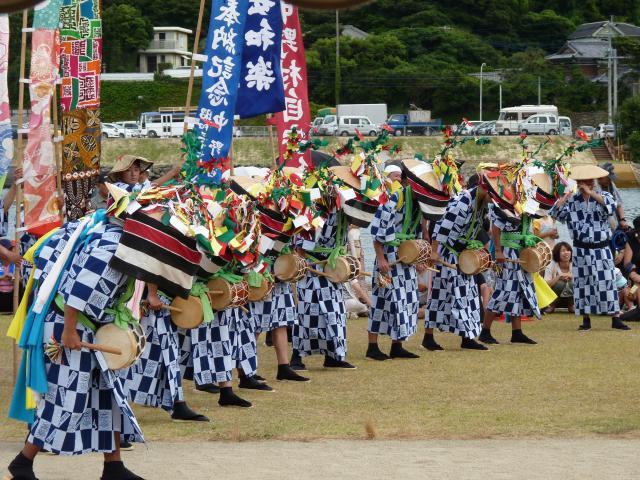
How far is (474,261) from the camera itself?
12734 mm

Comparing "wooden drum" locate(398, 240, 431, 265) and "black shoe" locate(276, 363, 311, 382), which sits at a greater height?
"wooden drum" locate(398, 240, 431, 265)

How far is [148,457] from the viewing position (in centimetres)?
727

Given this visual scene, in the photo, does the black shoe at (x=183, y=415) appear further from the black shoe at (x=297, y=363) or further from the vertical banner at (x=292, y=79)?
the vertical banner at (x=292, y=79)

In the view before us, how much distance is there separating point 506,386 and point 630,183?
46.7 meters

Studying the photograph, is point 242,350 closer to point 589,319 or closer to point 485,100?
point 589,319

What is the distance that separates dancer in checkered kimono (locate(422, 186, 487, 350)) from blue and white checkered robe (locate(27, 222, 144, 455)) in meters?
6.58

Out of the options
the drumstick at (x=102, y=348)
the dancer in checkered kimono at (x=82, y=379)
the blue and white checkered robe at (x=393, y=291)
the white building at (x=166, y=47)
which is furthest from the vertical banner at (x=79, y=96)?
the white building at (x=166, y=47)

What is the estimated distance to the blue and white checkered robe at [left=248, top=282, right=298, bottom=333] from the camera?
10.9m

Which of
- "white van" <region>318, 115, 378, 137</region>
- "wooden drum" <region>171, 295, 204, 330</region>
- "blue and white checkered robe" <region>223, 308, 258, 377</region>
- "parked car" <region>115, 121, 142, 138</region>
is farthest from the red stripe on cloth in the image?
"parked car" <region>115, 121, 142, 138</region>

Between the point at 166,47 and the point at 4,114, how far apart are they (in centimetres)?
7224

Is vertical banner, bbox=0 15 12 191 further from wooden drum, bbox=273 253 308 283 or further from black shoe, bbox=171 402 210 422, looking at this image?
wooden drum, bbox=273 253 308 283

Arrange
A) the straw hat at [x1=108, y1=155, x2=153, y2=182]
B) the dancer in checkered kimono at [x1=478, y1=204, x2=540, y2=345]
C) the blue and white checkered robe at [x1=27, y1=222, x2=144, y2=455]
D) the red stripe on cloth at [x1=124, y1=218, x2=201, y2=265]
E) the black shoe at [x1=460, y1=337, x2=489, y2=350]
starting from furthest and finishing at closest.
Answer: the dancer in checkered kimono at [x1=478, y1=204, x2=540, y2=345], the black shoe at [x1=460, y1=337, x2=489, y2=350], the straw hat at [x1=108, y1=155, x2=153, y2=182], the red stripe on cloth at [x1=124, y1=218, x2=201, y2=265], the blue and white checkered robe at [x1=27, y1=222, x2=144, y2=455]

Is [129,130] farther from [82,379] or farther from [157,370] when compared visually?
[82,379]

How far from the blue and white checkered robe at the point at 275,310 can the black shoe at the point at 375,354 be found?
5.29 feet
